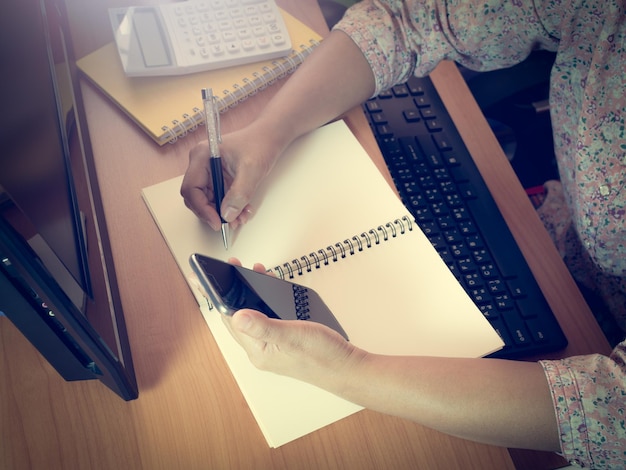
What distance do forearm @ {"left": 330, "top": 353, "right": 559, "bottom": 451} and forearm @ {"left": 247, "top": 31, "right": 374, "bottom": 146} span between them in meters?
0.35

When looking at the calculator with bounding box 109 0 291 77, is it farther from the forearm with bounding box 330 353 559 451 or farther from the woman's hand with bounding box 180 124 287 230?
the forearm with bounding box 330 353 559 451

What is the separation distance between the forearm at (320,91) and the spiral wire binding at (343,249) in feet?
0.59

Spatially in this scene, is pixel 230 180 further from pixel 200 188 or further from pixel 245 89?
pixel 245 89

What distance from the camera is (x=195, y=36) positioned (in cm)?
77

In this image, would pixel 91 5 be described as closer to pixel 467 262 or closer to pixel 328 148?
pixel 328 148

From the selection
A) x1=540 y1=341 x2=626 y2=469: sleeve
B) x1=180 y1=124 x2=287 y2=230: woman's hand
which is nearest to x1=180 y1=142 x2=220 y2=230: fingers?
x1=180 y1=124 x2=287 y2=230: woman's hand

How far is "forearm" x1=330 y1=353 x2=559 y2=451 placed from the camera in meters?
0.54

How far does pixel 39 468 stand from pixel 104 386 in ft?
0.31

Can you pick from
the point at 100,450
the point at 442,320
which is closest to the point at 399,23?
the point at 442,320

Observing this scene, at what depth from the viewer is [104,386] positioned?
1.78ft

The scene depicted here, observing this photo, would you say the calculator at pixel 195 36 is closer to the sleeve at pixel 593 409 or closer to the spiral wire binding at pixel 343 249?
the spiral wire binding at pixel 343 249

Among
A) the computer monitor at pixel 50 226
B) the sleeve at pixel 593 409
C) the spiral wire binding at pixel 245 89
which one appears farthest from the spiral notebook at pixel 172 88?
the sleeve at pixel 593 409

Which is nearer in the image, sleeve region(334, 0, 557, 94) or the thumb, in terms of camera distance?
the thumb

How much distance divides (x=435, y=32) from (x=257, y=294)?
20.8 inches
